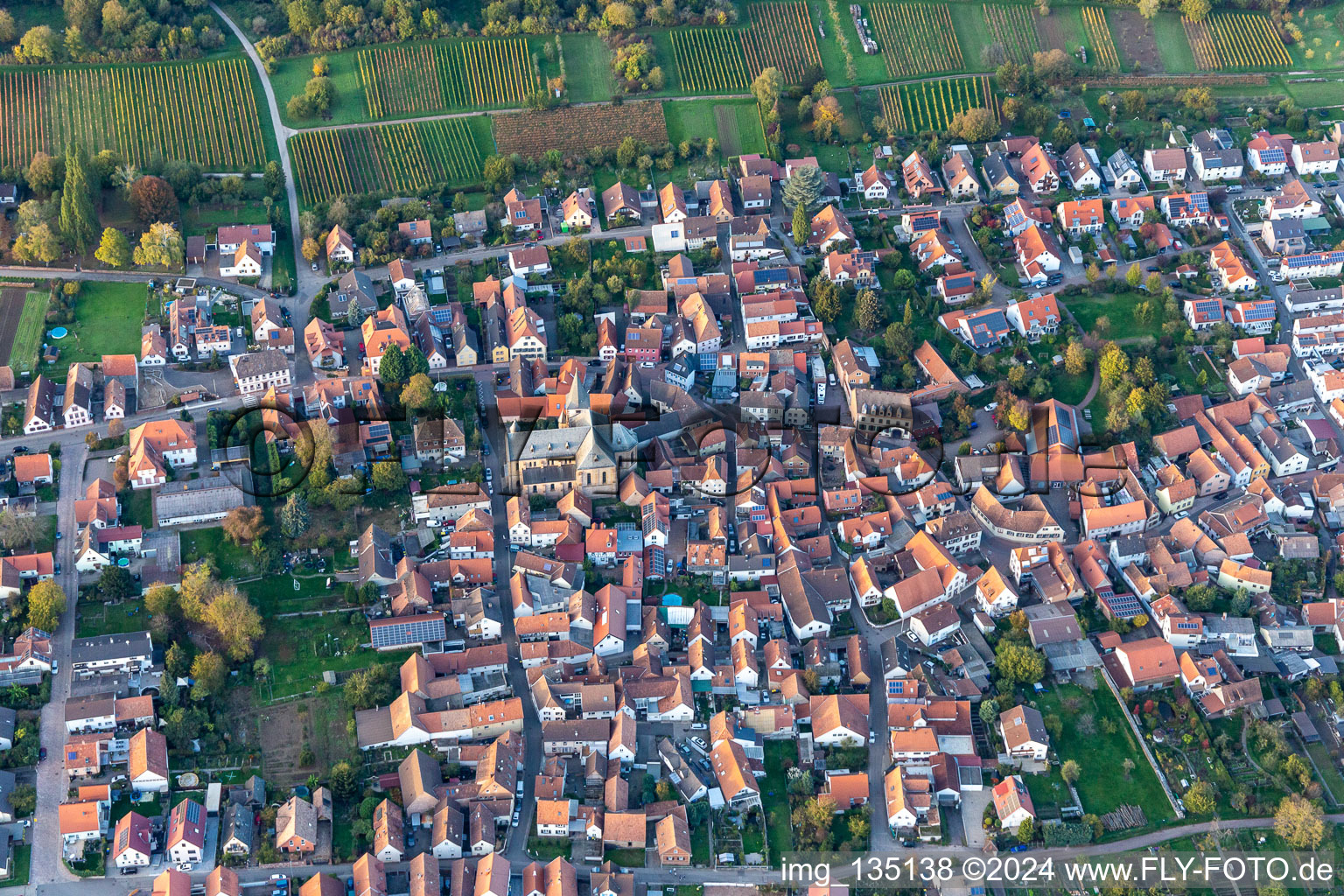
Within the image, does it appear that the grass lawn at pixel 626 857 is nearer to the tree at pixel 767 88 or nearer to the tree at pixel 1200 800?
the tree at pixel 1200 800

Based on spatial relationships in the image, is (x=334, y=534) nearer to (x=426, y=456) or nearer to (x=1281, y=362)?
(x=426, y=456)

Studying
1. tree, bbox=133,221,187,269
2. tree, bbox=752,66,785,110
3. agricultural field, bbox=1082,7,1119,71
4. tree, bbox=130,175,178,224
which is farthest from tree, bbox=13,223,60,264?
agricultural field, bbox=1082,7,1119,71

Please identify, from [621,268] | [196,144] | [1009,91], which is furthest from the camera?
[1009,91]

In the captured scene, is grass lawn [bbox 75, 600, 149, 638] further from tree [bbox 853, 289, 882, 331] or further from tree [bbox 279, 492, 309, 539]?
tree [bbox 853, 289, 882, 331]

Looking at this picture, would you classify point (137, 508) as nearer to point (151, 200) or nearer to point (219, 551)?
point (219, 551)

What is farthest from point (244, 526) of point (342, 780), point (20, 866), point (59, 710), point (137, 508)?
point (20, 866)

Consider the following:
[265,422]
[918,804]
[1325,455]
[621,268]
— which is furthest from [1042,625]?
A: [265,422]

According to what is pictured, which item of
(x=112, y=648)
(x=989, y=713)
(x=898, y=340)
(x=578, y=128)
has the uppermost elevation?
(x=578, y=128)
